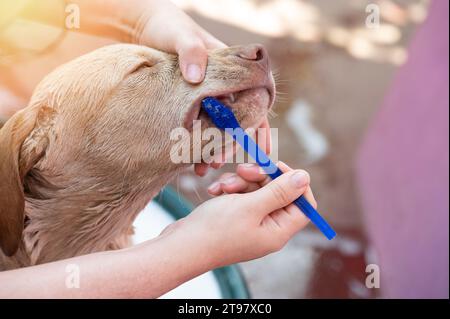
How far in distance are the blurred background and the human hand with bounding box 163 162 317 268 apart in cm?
50

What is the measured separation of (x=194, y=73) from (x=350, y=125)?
77.3 inches

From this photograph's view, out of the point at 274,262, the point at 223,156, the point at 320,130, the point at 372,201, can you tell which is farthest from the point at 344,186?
the point at 223,156

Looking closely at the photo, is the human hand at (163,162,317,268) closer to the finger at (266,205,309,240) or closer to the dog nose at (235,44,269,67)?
the finger at (266,205,309,240)

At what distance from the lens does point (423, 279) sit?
85.4 inches

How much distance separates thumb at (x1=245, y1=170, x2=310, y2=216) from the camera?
107 centimetres

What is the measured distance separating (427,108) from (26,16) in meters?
1.46

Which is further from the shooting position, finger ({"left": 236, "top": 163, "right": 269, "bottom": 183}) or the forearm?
finger ({"left": 236, "top": 163, "right": 269, "bottom": 183})

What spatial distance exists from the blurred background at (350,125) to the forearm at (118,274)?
447 mm

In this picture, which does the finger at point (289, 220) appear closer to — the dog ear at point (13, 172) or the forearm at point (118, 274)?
the forearm at point (118, 274)

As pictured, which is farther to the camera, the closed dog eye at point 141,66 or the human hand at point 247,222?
the closed dog eye at point 141,66

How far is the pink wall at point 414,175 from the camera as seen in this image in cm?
209

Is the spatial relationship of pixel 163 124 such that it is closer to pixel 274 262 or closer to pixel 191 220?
pixel 191 220

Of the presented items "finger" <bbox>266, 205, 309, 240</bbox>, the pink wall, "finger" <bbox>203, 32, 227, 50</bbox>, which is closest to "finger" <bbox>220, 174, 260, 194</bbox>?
"finger" <bbox>266, 205, 309, 240</bbox>

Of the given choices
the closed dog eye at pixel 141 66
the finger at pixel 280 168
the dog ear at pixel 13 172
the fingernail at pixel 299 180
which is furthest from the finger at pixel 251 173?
the dog ear at pixel 13 172
